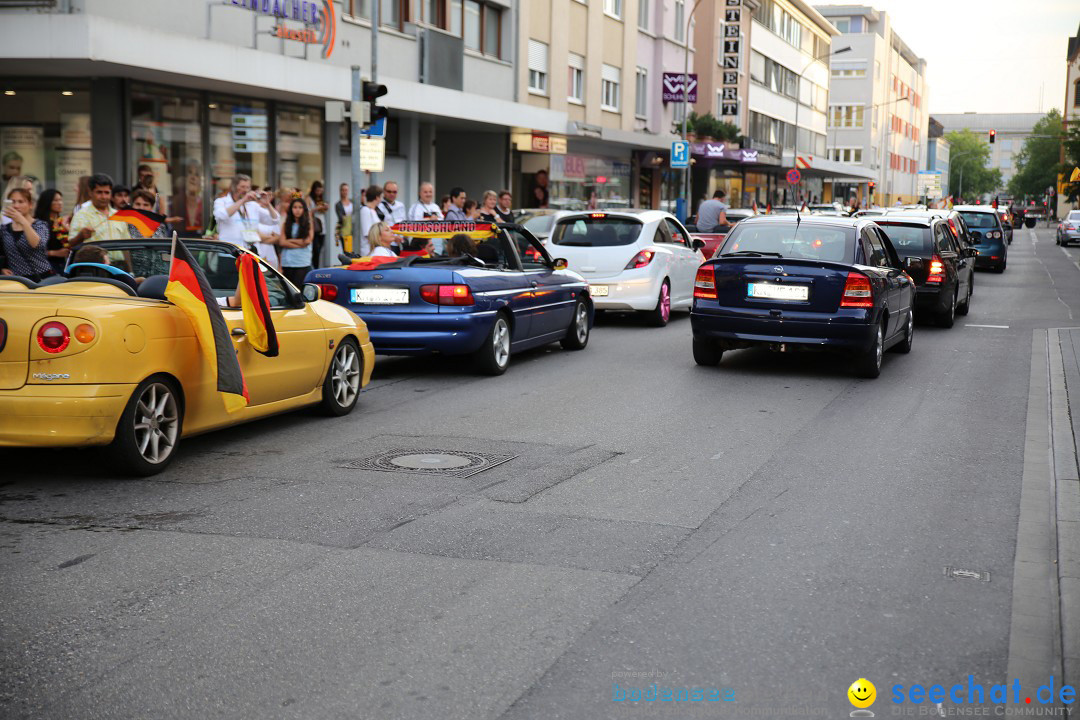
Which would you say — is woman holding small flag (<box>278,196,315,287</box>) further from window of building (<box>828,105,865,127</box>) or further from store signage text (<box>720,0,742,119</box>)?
window of building (<box>828,105,865,127</box>)

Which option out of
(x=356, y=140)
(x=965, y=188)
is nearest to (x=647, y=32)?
(x=356, y=140)

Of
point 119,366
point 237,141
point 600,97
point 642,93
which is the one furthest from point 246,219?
point 642,93

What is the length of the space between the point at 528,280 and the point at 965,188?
180524mm

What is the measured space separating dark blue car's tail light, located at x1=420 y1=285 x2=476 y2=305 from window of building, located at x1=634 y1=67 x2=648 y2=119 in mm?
32701

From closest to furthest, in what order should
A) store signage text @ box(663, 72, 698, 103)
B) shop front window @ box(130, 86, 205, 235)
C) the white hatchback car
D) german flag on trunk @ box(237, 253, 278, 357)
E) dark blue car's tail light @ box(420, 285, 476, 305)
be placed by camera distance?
german flag on trunk @ box(237, 253, 278, 357)
dark blue car's tail light @ box(420, 285, 476, 305)
the white hatchback car
shop front window @ box(130, 86, 205, 235)
store signage text @ box(663, 72, 698, 103)

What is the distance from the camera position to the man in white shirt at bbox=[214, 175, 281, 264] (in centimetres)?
1480

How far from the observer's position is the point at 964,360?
45.0ft

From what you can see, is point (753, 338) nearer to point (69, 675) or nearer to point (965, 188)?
point (69, 675)

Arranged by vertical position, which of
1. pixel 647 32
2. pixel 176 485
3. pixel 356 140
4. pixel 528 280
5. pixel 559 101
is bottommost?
pixel 176 485

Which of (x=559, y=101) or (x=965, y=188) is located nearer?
(x=559, y=101)

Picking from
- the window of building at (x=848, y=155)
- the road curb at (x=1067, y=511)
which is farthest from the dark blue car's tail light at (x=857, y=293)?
the window of building at (x=848, y=155)

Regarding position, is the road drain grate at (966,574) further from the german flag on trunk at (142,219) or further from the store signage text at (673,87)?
the store signage text at (673,87)

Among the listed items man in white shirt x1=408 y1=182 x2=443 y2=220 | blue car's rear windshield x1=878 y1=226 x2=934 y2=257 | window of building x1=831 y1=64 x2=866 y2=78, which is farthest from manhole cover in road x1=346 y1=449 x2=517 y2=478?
window of building x1=831 y1=64 x2=866 y2=78

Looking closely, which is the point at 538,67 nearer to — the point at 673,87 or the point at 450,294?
the point at 673,87
